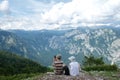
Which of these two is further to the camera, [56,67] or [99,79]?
[56,67]

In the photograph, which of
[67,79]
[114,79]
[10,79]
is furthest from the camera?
[10,79]

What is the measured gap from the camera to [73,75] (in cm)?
3066

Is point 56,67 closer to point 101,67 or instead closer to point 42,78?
point 42,78

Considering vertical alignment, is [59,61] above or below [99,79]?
above

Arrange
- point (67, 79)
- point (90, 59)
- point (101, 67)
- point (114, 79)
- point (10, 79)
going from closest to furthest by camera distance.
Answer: point (67, 79) < point (114, 79) < point (10, 79) < point (101, 67) < point (90, 59)

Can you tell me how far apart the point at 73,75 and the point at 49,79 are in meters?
3.57

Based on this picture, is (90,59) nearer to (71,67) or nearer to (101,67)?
(101,67)

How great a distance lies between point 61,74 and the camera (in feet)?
103

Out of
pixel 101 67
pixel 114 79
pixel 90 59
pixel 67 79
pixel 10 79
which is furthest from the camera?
pixel 90 59

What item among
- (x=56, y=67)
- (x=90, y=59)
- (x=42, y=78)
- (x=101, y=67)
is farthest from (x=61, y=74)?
(x=90, y=59)

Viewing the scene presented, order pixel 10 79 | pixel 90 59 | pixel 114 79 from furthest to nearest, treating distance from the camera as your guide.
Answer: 1. pixel 90 59
2. pixel 10 79
3. pixel 114 79

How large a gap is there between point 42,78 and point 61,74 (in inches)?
133

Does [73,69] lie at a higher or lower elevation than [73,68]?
lower

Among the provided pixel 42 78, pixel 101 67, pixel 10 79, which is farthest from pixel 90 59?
pixel 42 78
